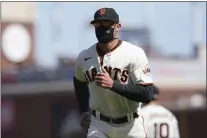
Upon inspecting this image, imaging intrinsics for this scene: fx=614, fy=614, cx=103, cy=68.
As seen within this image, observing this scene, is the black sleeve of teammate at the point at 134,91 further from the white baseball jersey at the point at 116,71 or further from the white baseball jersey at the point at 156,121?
the white baseball jersey at the point at 156,121

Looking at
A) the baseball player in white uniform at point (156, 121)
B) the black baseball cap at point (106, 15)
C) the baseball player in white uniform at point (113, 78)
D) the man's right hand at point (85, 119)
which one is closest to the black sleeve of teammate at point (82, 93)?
the man's right hand at point (85, 119)

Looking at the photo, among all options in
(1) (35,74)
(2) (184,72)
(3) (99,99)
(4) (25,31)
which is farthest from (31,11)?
(3) (99,99)

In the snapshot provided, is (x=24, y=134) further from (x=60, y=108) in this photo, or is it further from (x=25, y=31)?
(x=25, y=31)

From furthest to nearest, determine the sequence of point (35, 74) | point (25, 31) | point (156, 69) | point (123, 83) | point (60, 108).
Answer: point (156, 69) → point (25, 31) → point (35, 74) → point (60, 108) → point (123, 83)

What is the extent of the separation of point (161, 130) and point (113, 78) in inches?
103

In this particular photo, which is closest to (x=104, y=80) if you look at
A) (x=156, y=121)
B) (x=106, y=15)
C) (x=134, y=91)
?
(x=134, y=91)

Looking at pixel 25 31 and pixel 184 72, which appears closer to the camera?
pixel 25 31

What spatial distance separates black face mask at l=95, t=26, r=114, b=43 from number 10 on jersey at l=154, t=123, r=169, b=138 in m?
2.64

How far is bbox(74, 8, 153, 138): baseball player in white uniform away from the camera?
14.8 ft

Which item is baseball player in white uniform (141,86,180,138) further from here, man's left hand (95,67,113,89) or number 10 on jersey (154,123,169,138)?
man's left hand (95,67,113,89)

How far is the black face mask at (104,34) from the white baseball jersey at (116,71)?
113 millimetres

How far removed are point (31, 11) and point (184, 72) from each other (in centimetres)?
719

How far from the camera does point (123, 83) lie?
4.53 meters

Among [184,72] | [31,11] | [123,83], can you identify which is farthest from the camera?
[184,72]
